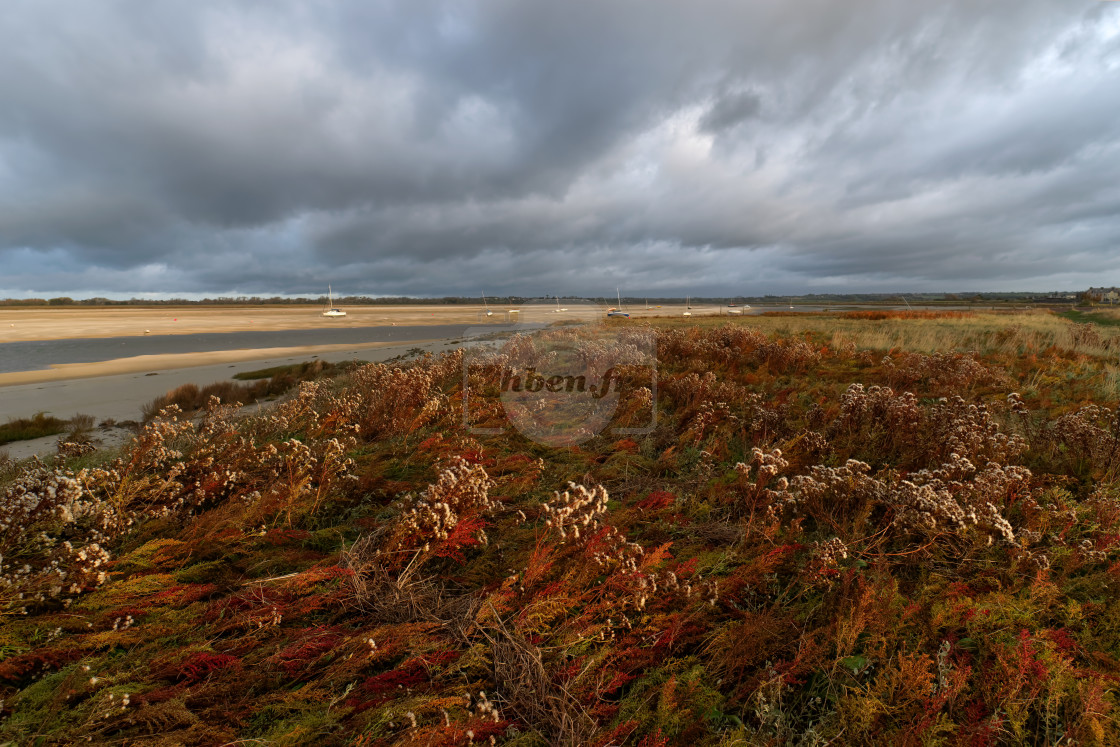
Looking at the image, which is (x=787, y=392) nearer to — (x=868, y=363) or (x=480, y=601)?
(x=868, y=363)

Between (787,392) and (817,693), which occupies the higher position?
(787,392)

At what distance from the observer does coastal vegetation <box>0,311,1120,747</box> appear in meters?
2.25

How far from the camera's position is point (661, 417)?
787 cm

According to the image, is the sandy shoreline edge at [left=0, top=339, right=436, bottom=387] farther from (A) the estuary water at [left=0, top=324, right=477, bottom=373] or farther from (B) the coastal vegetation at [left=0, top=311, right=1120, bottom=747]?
(B) the coastal vegetation at [left=0, top=311, right=1120, bottom=747]

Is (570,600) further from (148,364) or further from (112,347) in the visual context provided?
(112,347)

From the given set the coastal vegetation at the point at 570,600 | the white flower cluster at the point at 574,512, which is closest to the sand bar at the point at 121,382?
the coastal vegetation at the point at 570,600

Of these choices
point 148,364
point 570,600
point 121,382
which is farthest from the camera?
point 148,364

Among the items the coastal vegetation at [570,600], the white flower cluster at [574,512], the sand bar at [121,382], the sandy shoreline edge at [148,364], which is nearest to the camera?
the coastal vegetation at [570,600]

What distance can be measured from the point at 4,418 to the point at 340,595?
578 inches

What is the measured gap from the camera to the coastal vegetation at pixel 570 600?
7.39ft

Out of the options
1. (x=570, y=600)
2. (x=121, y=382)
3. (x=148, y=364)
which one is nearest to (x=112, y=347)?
(x=148, y=364)

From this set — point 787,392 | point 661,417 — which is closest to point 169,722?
point 661,417

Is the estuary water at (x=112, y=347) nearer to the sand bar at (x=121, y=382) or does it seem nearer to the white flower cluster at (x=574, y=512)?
the sand bar at (x=121, y=382)

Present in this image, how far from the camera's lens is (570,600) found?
2969mm
